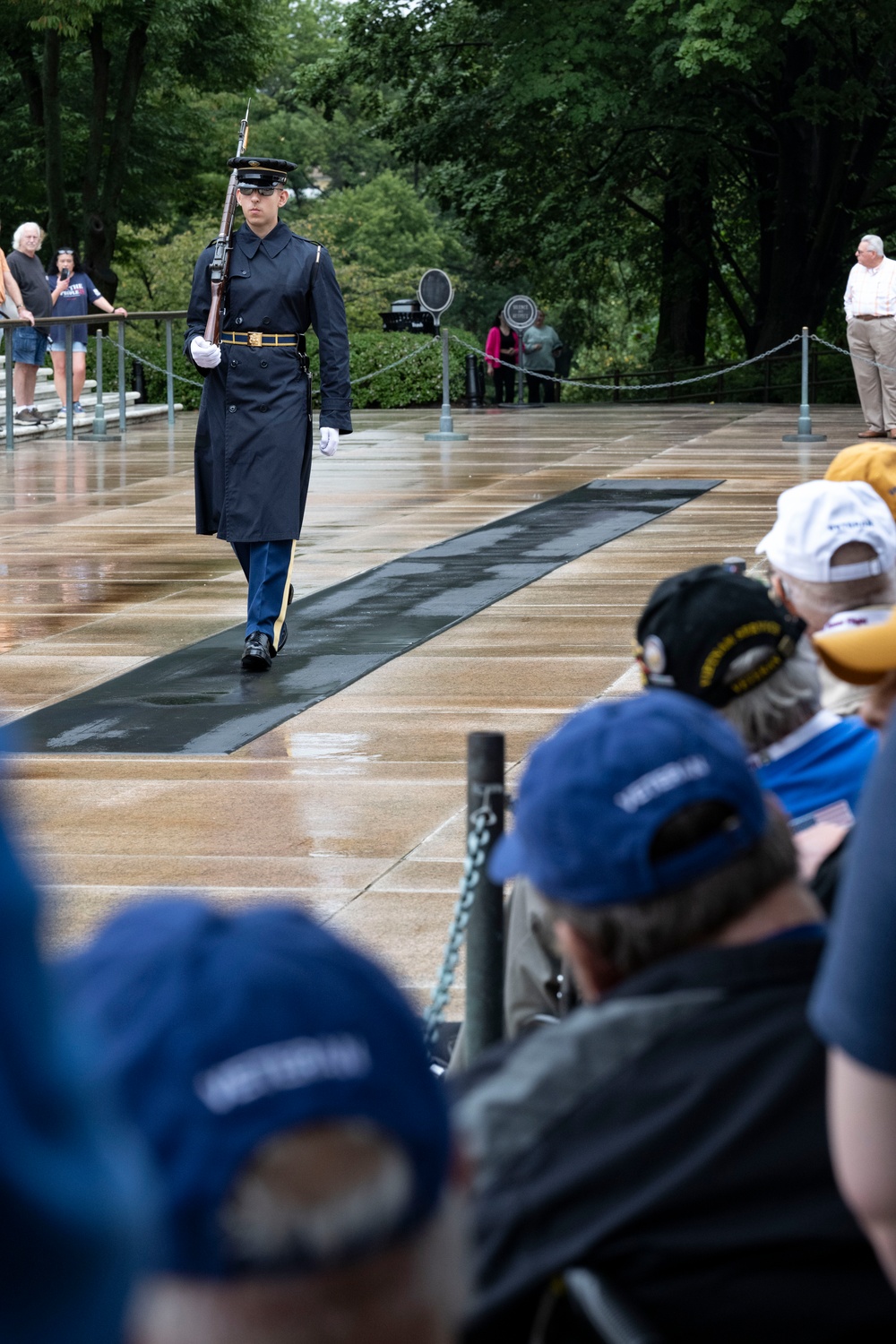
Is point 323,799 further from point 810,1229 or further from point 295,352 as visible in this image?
point 810,1229

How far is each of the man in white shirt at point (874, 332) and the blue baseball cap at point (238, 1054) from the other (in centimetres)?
1901

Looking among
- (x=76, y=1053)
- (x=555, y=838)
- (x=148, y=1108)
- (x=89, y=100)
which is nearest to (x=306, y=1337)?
(x=148, y=1108)

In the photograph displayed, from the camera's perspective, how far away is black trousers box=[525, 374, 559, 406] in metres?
30.0

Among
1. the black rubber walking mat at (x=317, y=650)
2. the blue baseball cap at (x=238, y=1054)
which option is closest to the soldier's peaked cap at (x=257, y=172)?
the black rubber walking mat at (x=317, y=650)

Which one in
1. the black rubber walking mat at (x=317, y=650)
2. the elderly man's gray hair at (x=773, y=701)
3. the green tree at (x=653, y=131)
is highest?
the green tree at (x=653, y=131)

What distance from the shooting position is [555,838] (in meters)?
2.00

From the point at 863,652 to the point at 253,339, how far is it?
6.66m

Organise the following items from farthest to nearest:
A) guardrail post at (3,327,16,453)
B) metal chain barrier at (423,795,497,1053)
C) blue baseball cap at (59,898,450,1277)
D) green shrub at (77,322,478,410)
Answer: green shrub at (77,322,478,410), guardrail post at (3,327,16,453), metal chain barrier at (423,795,497,1053), blue baseball cap at (59,898,450,1277)

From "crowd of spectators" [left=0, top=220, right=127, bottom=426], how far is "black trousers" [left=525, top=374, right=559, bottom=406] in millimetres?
7535

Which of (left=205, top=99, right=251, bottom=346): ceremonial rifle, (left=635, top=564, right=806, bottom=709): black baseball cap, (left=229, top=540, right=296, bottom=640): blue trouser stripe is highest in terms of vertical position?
(left=205, top=99, right=251, bottom=346): ceremonial rifle

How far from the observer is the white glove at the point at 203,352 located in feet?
29.0

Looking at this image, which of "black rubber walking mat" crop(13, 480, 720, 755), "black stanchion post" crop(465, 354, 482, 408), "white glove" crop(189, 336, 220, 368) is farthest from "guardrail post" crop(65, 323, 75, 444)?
"white glove" crop(189, 336, 220, 368)

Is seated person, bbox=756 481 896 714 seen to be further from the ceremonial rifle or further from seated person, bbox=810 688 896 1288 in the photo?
the ceremonial rifle

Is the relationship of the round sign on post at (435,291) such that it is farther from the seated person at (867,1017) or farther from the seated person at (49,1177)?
the seated person at (49,1177)
